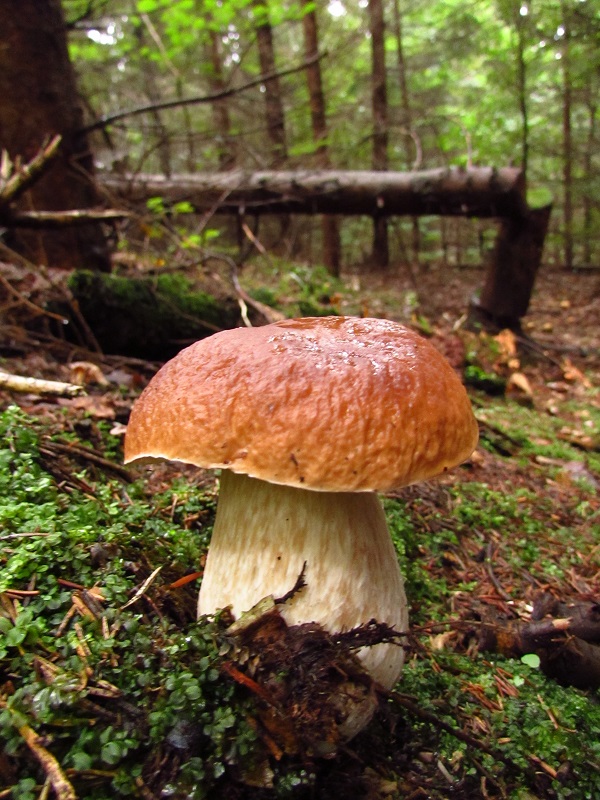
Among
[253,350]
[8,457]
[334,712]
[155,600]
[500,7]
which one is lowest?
[334,712]

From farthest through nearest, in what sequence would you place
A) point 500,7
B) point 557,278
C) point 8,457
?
point 557,278 < point 500,7 < point 8,457

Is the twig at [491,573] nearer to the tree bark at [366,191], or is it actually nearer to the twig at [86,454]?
the twig at [86,454]

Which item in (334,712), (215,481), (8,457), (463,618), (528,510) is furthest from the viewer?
(528,510)

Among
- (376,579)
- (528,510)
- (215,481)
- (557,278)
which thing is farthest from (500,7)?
(376,579)

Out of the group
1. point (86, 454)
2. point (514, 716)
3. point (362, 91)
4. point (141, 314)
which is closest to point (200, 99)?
point (141, 314)

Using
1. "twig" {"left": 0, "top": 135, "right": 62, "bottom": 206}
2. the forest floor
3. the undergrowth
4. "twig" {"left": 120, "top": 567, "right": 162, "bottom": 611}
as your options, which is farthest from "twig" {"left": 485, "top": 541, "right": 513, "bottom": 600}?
"twig" {"left": 0, "top": 135, "right": 62, "bottom": 206}

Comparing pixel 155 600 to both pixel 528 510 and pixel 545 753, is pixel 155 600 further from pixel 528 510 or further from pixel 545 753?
pixel 528 510

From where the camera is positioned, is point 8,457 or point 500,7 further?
point 500,7

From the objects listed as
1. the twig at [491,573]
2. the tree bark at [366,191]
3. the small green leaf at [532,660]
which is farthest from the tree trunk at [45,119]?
the small green leaf at [532,660]

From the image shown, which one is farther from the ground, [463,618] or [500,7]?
[500,7]
